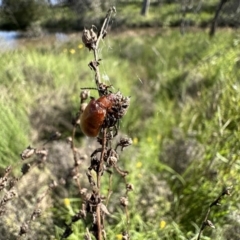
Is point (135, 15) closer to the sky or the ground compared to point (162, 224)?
closer to the sky

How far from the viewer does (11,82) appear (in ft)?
8.23

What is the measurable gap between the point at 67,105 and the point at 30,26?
2.13 feet

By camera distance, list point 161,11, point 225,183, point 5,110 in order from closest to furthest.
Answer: point 225,183 < point 5,110 < point 161,11

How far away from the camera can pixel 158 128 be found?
2670 mm

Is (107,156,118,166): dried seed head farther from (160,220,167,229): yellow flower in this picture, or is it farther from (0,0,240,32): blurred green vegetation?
(0,0,240,32): blurred green vegetation

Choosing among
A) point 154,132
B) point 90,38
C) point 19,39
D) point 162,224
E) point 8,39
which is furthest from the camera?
point 19,39

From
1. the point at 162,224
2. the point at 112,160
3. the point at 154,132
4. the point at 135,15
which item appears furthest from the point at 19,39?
the point at 135,15

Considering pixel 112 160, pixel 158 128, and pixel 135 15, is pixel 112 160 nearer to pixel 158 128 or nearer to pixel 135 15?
pixel 158 128

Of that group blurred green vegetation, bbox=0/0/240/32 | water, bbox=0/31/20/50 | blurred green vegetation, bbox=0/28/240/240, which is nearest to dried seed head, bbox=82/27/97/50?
blurred green vegetation, bbox=0/28/240/240

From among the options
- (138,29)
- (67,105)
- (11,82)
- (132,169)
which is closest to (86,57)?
(67,105)

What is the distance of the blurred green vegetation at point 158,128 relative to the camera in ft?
5.30

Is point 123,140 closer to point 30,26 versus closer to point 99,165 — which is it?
point 99,165

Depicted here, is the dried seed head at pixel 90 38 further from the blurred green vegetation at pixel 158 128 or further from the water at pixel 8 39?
the water at pixel 8 39

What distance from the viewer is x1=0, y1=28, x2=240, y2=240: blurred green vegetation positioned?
1.62 metres
